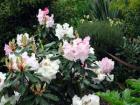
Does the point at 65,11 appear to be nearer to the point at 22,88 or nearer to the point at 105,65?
the point at 105,65

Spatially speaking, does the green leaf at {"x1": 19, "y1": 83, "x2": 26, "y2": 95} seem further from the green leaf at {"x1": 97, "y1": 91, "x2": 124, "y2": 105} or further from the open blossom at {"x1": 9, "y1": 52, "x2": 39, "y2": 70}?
the green leaf at {"x1": 97, "y1": 91, "x2": 124, "y2": 105}

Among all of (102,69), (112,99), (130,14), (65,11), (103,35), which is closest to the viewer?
(112,99)

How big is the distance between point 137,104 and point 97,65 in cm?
223

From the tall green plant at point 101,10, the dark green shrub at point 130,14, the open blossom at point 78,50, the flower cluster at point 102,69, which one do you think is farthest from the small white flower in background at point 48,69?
the tall green plant at point 101,10

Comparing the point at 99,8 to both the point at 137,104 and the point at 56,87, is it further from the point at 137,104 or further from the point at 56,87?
the point at 137,104

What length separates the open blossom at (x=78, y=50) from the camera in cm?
477

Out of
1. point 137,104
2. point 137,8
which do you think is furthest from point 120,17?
point 137,104

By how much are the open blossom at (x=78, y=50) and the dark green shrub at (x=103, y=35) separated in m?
2.88

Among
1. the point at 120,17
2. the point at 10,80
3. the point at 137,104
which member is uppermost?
the point at 137,104

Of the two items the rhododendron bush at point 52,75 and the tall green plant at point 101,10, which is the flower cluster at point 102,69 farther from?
the tall green plant at point 101,10

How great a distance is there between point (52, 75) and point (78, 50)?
349 millimetres

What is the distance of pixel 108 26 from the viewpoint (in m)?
8.22

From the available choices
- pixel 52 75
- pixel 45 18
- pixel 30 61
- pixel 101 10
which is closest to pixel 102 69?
pixel 52 75

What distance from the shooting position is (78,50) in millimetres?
4781
